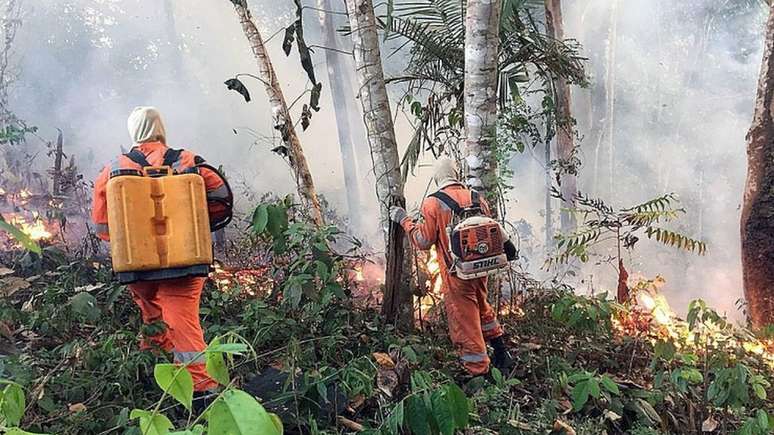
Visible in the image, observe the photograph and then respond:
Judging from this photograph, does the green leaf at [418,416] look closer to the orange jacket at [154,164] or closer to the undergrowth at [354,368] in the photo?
the undergrowth at [354,368]

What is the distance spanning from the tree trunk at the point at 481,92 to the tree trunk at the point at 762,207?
3.60 metres

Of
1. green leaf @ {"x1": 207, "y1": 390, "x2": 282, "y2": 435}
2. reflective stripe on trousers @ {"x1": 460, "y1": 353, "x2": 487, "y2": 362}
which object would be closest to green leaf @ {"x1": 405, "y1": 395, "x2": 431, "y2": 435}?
green leaf @ {"x1": 207, "y1": 390, "x2": 282, "y2": 435}

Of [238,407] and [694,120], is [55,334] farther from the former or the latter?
[694,120]

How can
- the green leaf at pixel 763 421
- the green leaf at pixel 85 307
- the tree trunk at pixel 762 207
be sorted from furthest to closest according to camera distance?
the tree trunk at pixel 762 207 < the green leaf at pixel 85 307 < the green leaf at pixel 763 421

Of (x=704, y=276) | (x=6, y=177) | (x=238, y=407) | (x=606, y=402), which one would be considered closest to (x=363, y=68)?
(x=606, y=402)

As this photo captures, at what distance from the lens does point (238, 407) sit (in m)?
0.80

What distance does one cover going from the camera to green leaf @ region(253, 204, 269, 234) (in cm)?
292

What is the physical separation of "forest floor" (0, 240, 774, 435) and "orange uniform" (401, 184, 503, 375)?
14cm

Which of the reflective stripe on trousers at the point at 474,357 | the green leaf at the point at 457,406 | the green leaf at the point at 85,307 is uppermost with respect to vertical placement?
the green leaf at the point at 85,307

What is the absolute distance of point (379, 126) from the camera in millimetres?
4148

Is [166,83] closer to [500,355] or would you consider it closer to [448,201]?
[448,201]

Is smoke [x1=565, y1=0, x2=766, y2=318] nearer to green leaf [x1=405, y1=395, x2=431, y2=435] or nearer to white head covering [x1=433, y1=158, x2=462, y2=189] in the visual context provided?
white head covering [x1=433, y1=158, x2=462, y2=189]

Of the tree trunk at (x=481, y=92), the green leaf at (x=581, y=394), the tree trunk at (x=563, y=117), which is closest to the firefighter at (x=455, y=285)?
the tree trunk at (x=481, y=92)

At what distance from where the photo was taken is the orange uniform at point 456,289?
3.82 m
